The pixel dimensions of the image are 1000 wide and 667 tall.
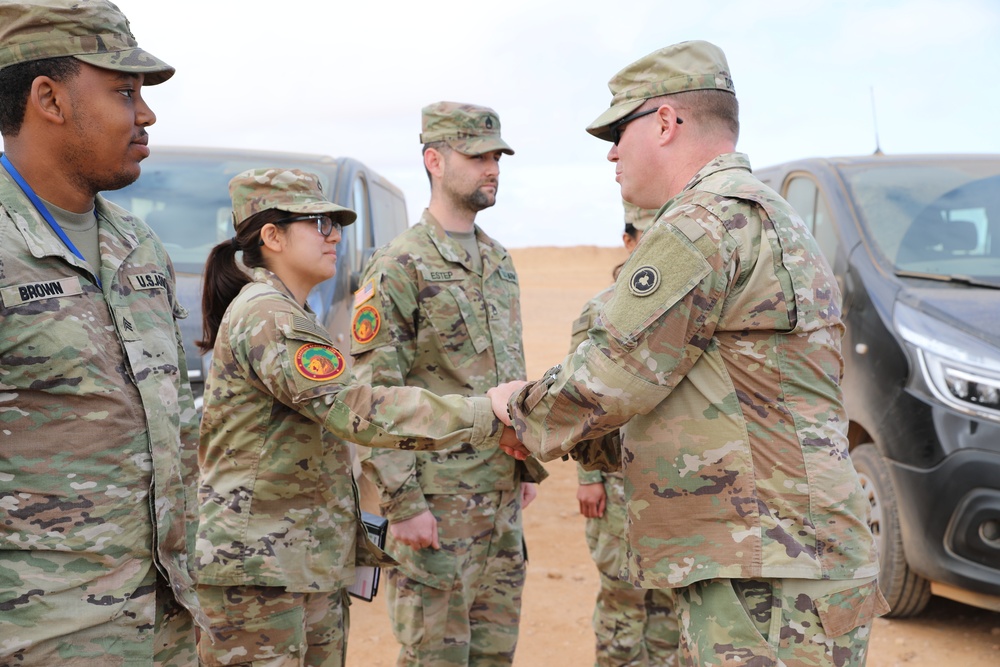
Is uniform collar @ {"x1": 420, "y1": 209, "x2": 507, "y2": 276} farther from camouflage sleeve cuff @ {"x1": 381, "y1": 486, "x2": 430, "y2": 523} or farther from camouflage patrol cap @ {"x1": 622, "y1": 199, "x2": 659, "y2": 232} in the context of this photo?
camouflage sleeve cuff @ {"x1": 381, "y1": 486, "x2": 430, "y2": 523}

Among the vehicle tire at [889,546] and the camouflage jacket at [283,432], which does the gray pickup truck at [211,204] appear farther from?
the vehicle tire at [889,546]

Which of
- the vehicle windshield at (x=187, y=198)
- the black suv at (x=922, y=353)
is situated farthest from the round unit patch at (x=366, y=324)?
the black suv at (x=922, y=353)

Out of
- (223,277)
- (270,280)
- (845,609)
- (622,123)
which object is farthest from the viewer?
(223,277)

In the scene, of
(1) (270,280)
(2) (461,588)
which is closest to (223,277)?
(1) (270,280)

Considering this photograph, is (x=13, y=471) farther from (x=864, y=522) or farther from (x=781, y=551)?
(x=864, y=522)

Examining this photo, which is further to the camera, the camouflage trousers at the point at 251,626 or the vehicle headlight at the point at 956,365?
the vehicle headlight at the point at 956,365

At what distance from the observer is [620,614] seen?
4.00 m

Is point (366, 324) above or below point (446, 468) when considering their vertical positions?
above

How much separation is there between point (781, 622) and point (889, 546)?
2694 millimetres

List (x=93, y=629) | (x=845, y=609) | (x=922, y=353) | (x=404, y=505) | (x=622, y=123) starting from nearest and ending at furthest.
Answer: (x=93, y=629)
(x=845, y=609)
(x=622, y=123)
(x=404, y=505)
(x=922, y=353)

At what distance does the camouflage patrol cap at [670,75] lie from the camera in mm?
2461

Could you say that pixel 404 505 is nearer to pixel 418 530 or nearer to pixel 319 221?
pixel 418 530

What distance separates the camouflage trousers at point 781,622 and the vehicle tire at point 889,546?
2.45 m

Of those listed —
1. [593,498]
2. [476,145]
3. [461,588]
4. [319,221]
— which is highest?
[476,145]
